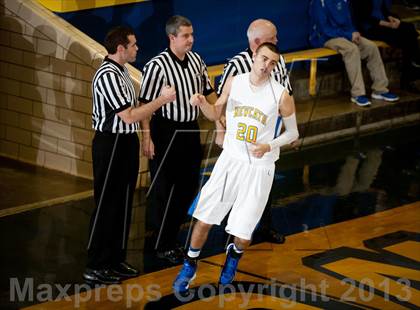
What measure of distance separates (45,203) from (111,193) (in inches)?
68.5

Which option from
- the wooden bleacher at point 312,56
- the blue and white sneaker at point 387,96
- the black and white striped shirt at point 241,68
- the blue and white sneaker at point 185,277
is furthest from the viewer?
the blue and white sneaker at point 387,96

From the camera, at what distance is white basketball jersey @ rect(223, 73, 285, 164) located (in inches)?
299

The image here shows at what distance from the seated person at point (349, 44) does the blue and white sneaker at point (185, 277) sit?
5211mm

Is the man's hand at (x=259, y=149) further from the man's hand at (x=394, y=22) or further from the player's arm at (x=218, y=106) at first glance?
the man's hand at (x=394, y=22)

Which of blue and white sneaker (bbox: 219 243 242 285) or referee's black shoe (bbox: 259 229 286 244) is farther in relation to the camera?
referee's black shoe (bbox: 259 229 286 244)

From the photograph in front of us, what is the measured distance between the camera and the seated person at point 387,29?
13.0 m

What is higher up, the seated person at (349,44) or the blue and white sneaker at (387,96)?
the seated person at (349,44)

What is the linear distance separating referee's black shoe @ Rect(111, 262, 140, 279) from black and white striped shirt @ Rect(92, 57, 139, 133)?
1110mm

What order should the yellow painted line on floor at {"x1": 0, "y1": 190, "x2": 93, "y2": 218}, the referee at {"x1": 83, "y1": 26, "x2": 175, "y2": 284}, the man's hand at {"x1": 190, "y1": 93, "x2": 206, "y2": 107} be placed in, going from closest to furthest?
the man's hand at {"x1": 190, "y1": 93, "x2": 206, "y2": 107} → the referee at {"x1": 83, "y1": 26, "x2": 175, "y2": 284} → the yellow painted line on floor at {"x1": 0, "y1": 190, "x2": 93, "y2": 218}

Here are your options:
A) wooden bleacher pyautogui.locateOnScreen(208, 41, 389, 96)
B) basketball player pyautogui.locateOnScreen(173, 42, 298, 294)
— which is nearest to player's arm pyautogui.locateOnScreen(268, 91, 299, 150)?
basketball player pyautogui.locateOnScreen(173, 42, 298, 294)

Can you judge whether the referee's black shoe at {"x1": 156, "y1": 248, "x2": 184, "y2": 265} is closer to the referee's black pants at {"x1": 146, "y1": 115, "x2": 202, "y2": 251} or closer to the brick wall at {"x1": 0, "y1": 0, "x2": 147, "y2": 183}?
the referee's black pants at {"x1": 146, "y1": 115, "x2": 202, "y2": 251}

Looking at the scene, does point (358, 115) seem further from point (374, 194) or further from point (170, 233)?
point (170, 233)

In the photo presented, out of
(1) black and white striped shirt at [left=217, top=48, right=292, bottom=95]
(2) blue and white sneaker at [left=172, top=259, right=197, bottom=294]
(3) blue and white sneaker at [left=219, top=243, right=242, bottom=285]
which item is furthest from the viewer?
(1) black and white striped shirt at [left=217, top=48, right=292, bottom=95]

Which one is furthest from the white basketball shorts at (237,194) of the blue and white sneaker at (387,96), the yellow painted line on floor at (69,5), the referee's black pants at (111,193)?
the blue and white sneaker at (387,96)
